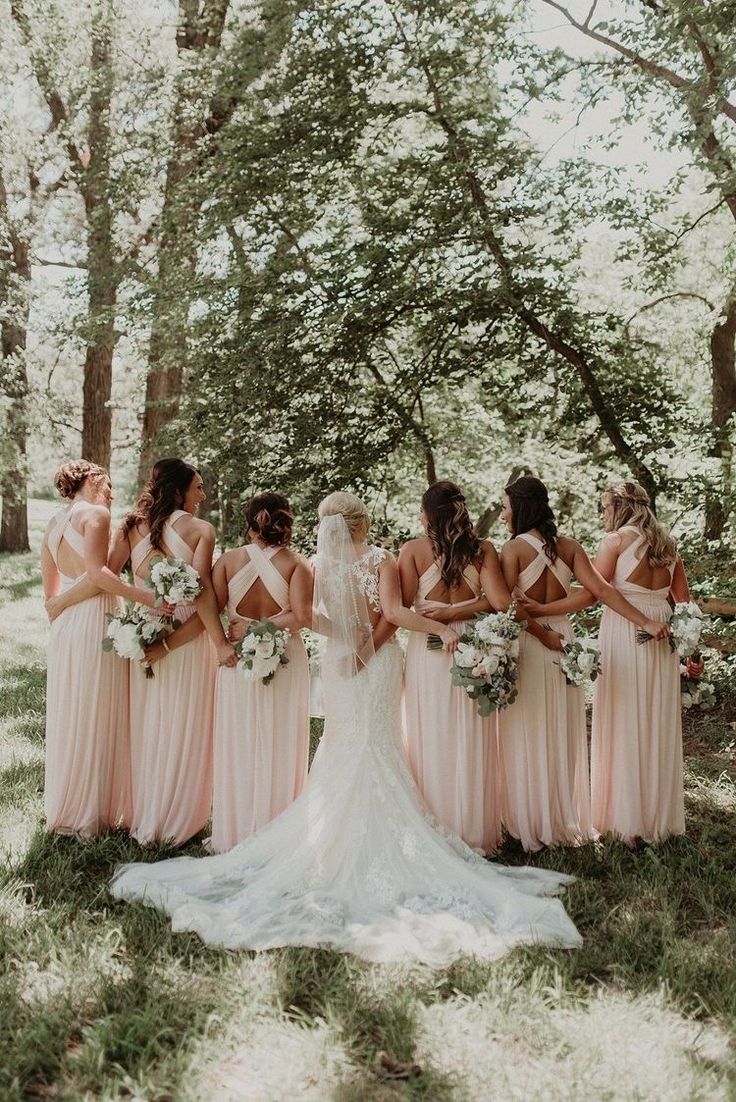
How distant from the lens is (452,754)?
18.5ft

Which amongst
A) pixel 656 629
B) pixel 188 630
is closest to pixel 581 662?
pixel 656 629

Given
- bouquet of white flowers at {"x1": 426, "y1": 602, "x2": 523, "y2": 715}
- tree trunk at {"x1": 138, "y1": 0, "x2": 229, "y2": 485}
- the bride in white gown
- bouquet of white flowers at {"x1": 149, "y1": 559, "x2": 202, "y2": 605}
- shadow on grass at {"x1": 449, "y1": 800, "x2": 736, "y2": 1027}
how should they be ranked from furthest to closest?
tree trunk at {"x1": 138, "y1": 0, "x2": 229, "y2": 485}, bouquet of white flowers at {"x1": 149, "y1": 559, "x2": 202, "y2": 605}, bouquet of white flowers at {"x1": 426, "y1": 602, "x2": 523, "y2": 715}, the bride in white gown, shadow on grass at {"x1": 449, "y1": 800, "x2": 736, "y2": 1027}

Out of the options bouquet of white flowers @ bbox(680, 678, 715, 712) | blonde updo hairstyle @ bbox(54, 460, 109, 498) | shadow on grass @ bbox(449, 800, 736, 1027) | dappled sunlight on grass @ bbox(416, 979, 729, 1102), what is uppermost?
blonde updo hairstyle @ bbox(54, 460, 109, 498)

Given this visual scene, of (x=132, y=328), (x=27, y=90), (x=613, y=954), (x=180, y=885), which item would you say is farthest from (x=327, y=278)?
(x=27, y=90)

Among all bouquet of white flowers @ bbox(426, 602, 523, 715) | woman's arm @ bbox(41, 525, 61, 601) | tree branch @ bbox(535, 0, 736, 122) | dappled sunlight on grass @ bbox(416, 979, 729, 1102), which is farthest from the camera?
tree branch @ bbox(535, 0, 736, 122)

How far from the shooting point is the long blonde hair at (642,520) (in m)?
5.89

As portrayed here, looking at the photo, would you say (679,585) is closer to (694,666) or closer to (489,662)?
(694,666)

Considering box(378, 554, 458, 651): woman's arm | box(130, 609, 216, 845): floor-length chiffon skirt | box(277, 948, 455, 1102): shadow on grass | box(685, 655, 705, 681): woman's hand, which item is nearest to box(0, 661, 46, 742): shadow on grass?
box(130, 609, 216, 845): floor-length chiffon skirt

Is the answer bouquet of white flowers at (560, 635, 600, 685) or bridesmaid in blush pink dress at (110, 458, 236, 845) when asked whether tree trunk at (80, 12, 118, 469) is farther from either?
bouquet of white flowers at (560, 635, 600, 685)

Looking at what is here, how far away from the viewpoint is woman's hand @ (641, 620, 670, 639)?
587 cm

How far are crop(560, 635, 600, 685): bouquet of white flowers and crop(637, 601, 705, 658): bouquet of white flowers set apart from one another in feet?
1.71

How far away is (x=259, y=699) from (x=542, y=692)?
1.74 m

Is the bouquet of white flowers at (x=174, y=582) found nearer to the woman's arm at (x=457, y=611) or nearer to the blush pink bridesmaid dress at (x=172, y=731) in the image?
the blush pink bridesmaid dress at (x=172, y=731)

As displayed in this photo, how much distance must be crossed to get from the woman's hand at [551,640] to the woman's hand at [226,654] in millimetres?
1891
